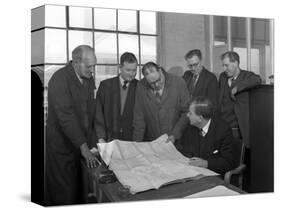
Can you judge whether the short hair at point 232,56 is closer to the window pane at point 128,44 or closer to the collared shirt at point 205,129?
the collared shirt at point 205,129

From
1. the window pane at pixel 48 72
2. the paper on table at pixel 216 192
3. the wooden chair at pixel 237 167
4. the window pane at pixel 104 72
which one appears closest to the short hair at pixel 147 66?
the window pane at pixel 104 72

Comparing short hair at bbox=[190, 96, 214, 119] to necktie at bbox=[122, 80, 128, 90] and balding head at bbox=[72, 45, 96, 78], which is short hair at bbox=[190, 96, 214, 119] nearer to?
necktie at bbox=[122, 80, 128, 90]

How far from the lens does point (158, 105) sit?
6988 millimetres

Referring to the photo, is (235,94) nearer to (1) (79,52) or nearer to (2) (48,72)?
(1) (79,52)

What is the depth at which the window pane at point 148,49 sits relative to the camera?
688cm

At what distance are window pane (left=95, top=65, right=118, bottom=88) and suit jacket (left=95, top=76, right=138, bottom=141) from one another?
41 mm

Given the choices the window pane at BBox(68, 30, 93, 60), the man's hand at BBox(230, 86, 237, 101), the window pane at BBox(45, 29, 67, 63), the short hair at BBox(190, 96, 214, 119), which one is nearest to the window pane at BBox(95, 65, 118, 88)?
the window pane at BBox(68, 30, 93, 60)

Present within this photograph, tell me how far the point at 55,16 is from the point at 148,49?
1127 mm

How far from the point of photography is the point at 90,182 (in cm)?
664

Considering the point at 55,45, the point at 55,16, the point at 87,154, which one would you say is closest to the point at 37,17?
the point at 55,16

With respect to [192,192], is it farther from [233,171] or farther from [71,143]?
[71,143]

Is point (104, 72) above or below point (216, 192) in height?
above

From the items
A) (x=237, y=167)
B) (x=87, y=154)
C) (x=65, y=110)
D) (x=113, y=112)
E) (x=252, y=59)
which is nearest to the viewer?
(x=65, y=110)

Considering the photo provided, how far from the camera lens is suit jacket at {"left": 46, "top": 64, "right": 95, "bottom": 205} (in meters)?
6.44
